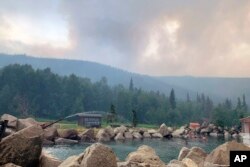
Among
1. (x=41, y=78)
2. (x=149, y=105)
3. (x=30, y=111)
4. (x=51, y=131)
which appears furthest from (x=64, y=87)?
(x=51, y=131)

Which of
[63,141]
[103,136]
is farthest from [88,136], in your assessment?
[63,141]

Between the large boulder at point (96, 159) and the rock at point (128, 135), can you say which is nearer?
the large boulder at point (96, 159)

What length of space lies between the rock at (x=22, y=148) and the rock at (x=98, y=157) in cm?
437

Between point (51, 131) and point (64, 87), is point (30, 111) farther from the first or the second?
point (51, 131)

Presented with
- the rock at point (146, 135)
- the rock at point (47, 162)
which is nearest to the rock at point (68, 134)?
the rock at point (146, 135)

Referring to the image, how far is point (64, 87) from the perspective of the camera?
183m

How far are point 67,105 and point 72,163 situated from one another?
6066 inches

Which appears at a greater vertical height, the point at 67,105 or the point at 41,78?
the point at 41,78

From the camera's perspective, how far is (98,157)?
20188 millimetres

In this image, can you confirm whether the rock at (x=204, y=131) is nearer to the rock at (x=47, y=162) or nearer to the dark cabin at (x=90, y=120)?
the dark cabin at (x=90, y=120)

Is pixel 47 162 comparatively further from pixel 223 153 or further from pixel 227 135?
pixel 227 135

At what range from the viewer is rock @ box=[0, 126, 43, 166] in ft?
74.4

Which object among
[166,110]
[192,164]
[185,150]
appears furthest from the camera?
[166,110]

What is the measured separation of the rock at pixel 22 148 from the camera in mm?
22688
